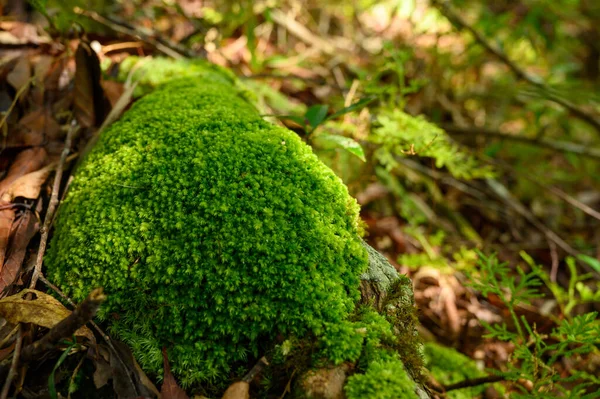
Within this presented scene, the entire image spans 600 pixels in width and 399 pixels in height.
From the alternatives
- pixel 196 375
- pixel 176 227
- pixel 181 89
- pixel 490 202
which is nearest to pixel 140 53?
pixel 181 89

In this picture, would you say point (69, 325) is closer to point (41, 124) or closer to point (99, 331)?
point (99, 331)

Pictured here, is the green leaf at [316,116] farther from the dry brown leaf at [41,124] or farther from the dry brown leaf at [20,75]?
the dry brown leaf at [20,75]

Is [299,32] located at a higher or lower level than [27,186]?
higher

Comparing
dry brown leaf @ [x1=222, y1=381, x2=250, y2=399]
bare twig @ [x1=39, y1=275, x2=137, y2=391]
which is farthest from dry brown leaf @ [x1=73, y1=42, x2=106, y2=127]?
dry brown leaf @ [x1=222, y1=381, x2=250, y2=399]

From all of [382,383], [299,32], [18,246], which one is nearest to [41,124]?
[18,246]

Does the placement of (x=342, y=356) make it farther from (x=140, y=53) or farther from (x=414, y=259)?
(x=140, y=53)

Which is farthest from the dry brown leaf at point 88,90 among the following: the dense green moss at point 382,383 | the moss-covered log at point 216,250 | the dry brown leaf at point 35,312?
the dense green moss at point 382,383

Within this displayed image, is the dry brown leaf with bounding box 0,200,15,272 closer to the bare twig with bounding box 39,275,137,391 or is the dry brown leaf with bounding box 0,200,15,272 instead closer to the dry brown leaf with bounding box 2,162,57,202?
the dry brown leaf with bounding box 2,162,57,202
